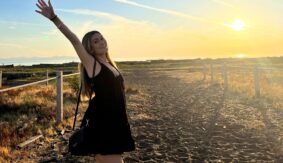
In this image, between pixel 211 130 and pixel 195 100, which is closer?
pixel 211 130

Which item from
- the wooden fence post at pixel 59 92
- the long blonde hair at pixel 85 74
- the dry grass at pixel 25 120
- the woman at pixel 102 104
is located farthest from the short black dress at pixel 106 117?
the wooden fence post at pixel 59 92

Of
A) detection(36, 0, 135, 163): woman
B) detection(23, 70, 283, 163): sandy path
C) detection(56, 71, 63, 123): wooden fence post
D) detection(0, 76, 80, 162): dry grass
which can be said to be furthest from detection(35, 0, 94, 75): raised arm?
detection(56, 71, 63, 123): wooden fence post

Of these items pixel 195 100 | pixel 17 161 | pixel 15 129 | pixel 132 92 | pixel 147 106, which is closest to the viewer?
pixel 17 161

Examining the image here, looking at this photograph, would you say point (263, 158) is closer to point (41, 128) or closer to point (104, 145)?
point (104, 145)

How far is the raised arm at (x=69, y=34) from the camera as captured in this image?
337cm

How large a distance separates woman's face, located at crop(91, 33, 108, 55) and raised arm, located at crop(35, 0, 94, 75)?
0.12 meters

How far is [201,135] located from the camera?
27.2ft

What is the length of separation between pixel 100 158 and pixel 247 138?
5.07 m

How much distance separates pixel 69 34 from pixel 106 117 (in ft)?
2.63

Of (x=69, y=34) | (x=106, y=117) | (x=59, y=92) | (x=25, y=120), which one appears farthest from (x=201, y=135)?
(x=69, y=34)

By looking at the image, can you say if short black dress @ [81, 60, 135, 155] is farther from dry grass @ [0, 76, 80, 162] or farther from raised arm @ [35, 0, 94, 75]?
dry grass @ [0, 76, 80, 162]

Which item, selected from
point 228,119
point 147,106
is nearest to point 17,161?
point 228,119

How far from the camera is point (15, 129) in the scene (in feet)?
28.8

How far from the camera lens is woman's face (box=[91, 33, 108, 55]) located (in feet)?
11.6
